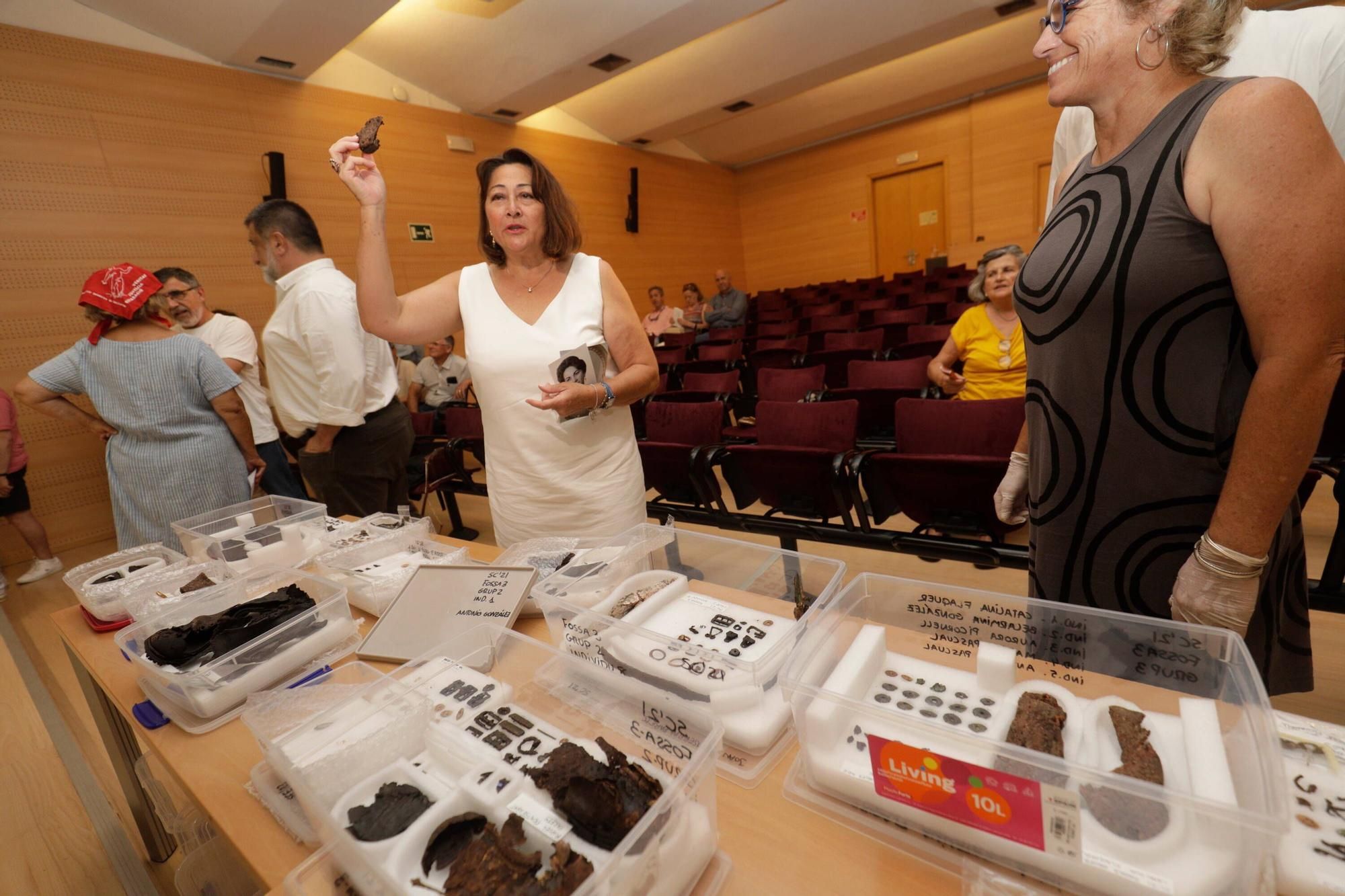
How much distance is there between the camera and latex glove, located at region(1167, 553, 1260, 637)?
2.94 feet

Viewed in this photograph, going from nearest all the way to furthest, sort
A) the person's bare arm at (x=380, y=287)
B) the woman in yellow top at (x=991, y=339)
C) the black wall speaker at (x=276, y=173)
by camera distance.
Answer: the person's bare arm at (x=380, y=287)
the woman in yellow top at (x=991, y=339)
the black wall speaker at (x=276, y=173)

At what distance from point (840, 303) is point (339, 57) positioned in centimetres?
647

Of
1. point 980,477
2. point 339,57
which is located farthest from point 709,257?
point 980,477

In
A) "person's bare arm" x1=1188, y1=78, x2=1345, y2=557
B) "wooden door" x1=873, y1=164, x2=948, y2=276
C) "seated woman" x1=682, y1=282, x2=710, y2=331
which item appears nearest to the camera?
"person's bare arm" x1=1188, y1=78, x2=1345, y2=557

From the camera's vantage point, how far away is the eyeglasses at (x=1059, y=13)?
0.98 meters

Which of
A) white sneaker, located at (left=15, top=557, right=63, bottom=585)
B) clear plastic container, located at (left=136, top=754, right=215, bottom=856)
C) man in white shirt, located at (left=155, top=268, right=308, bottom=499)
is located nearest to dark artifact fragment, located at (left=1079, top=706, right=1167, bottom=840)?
clear plastic container, located at (left=136, top=754, right=215, bottom=856)

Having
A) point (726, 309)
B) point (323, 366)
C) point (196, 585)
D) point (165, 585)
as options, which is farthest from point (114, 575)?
point (726, 309)

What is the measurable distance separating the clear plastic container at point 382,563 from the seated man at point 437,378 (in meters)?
3.93

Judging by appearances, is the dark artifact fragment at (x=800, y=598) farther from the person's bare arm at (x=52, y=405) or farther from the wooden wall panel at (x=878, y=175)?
the wooden wall panel at (x=878, y=175)

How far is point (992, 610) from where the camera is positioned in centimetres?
84

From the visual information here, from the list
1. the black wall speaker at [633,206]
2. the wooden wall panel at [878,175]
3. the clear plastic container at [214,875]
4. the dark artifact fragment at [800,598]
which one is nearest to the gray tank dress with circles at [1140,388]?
the dark artifact fragment at [800,598]

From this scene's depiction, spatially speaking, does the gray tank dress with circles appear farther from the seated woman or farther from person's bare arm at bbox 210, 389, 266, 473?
the seated woman

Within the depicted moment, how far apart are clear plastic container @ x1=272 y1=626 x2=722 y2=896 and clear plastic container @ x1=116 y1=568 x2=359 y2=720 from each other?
14.0 inches

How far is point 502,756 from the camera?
710 mm
